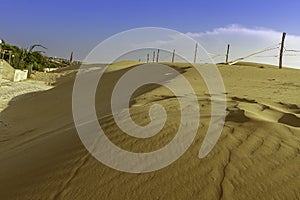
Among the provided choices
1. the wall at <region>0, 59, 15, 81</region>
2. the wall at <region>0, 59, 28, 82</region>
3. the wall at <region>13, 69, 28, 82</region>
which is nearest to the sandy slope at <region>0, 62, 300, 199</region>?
the wall at <region>0, 59, 28, 82</region>

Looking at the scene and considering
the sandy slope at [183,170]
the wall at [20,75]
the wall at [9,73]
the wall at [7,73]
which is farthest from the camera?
the wall at [20,75]

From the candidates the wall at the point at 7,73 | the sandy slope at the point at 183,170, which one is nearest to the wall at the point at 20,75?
the wall at the point at 7,73

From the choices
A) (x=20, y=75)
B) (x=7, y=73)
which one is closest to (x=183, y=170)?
(x=7, y=73)

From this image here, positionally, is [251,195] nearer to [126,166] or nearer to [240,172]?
[240,172]

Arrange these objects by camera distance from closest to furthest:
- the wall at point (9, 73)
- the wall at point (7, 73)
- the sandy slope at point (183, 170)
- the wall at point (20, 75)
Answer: the sandy slope at point (183, 170) → the wall at point (9, 73) → the wall at point (7, 73) → the wall at point (20, 75)

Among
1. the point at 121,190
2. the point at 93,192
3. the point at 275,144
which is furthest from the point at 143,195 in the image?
the point at 275,144

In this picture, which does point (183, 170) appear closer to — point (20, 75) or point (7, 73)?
point (7, 73)

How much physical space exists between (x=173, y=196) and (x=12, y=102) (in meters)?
12.0

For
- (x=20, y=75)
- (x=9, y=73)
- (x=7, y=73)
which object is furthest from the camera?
(x=20, y=75)

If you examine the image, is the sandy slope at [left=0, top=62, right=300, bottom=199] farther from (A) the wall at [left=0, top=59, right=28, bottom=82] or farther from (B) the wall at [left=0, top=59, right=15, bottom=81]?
(B) the wall at [left=0, top=59, right=15, bottom=81]

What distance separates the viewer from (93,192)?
276cm

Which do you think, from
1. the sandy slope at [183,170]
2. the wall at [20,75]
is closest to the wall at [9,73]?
the wall at [20,75]

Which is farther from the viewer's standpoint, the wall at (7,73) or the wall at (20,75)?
the wall at (20,75)

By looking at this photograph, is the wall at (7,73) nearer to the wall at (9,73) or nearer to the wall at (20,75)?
the wall at (9,73)
